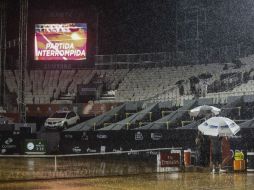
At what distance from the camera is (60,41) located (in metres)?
43.6

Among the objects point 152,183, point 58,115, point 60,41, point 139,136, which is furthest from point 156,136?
point 60,41

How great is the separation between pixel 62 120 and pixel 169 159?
18.6 m

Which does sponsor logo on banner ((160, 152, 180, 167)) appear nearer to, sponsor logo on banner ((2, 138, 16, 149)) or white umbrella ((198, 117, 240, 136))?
white umbrella ((198, 117, 240, 136))

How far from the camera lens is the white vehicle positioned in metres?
39.8

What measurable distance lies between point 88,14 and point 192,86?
419 inches

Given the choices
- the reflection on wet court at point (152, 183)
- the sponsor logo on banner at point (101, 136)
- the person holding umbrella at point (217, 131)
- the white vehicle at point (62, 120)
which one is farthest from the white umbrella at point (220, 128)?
the white vehicle at point (62, 120)

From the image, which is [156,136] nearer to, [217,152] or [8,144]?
[217,152]

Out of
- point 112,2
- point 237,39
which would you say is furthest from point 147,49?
point 237,39

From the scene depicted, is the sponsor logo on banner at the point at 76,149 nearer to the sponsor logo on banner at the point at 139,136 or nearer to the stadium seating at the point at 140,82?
the sponsor logo on banner at the point at 139,136

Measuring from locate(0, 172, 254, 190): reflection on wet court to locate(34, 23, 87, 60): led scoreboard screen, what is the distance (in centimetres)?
2432

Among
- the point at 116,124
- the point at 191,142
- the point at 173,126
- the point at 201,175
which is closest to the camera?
the point at 201,175

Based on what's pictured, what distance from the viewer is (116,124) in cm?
3791

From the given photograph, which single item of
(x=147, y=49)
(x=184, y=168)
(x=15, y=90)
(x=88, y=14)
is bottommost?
(x=184, y=168)

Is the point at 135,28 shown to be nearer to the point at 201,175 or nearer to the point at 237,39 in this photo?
the point at 237,39
